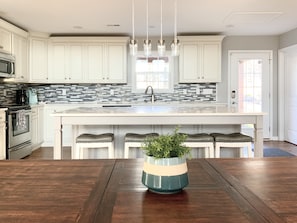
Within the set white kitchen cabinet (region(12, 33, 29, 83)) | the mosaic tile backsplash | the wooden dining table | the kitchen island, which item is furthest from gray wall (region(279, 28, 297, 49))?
white kitchen cabinet (region(12, 33, 29, 83))

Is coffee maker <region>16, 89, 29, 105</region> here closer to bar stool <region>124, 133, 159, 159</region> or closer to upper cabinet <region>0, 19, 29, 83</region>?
upper cabinet <region>0, 19, 29, 83</region>

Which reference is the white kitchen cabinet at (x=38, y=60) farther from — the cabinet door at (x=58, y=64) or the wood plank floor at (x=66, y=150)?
the wood plank floor at (x=66, y=150)

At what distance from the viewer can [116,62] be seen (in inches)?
244

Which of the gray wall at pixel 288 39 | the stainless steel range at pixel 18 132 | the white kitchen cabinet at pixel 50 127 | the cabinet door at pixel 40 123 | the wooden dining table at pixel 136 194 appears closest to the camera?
the wooden dining table at pixel 136 194

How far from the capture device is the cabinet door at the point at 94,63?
20.3 ft

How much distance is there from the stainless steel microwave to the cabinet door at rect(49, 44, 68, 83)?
1128 millimetres

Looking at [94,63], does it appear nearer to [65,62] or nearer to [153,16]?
[65,62]

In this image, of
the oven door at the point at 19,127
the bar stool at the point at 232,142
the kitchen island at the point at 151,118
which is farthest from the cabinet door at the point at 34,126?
the bar stool at the point at 232,142

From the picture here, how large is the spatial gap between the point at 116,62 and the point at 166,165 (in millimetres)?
5330

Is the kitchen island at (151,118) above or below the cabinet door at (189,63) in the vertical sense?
below

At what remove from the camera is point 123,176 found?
1.28 metres

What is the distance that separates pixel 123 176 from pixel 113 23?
180 inches

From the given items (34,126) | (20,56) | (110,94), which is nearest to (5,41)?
(20,56)

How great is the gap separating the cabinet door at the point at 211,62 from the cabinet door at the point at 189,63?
0.13 m
